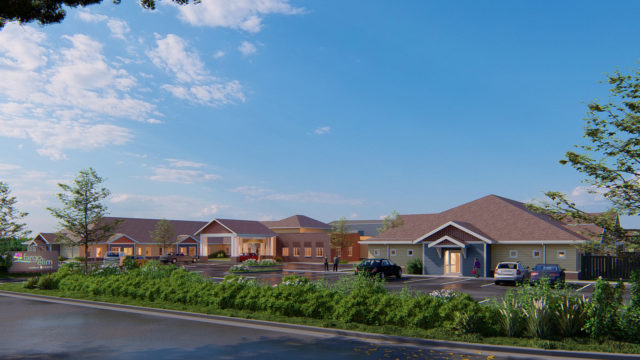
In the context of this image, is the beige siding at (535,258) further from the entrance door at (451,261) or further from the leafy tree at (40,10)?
the leafy tree at (40,10)

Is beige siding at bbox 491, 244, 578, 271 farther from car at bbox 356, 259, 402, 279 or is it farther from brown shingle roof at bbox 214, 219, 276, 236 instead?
brown shingle roof at bbox 214, 219, 276, 236

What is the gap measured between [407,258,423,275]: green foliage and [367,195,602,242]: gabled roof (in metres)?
2.09

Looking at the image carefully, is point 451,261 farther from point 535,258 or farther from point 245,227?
point 245,227

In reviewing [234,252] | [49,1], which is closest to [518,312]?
[49,1]

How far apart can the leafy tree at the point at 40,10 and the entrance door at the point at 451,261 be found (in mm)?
34715

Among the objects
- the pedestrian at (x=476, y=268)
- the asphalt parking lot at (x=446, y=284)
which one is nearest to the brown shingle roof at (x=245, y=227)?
the asphalt parking lot at (x=446, y=284)

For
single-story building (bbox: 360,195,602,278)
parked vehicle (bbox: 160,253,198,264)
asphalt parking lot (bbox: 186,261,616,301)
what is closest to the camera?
asphalt parking lot (bbox: 186,261,616,301)

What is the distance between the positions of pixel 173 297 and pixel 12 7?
11865mm

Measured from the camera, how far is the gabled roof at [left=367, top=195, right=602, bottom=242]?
132 feet

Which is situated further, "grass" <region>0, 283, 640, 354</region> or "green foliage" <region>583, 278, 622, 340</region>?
"green foliage" <region>583, 278, 622, 340</region>

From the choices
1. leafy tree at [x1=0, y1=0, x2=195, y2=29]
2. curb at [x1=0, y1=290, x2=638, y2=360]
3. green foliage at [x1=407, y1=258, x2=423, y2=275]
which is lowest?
green foliage at [x1=407, y1=258, x2=423, y2=275]

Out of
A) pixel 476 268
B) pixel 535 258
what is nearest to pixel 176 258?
pixel 476 268

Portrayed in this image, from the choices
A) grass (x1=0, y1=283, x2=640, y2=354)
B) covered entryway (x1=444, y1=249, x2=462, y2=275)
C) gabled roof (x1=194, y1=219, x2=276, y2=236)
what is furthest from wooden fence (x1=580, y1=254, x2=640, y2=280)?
gabled roof (x1=194, y1=219, x2=276, y2=236)

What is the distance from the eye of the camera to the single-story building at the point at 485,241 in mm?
39269
